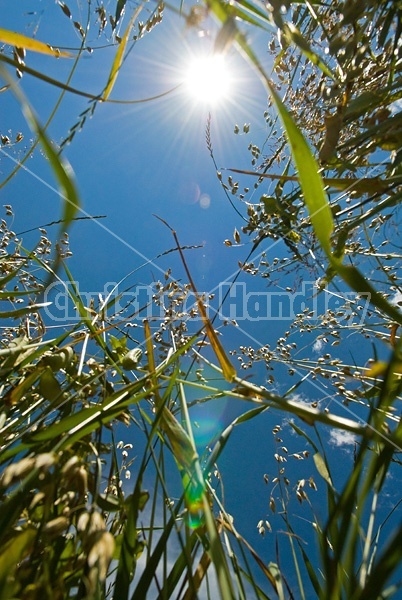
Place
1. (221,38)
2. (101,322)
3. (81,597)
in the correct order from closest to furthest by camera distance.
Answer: (221,38)
(81,597)
(101,322)

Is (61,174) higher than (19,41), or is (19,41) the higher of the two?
(19,41)

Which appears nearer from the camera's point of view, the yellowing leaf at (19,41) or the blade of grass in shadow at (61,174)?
the blade of grass in shadow at (61,174)

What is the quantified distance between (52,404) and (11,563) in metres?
0.27

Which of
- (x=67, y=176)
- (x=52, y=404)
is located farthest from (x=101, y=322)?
(x=67, y=176)

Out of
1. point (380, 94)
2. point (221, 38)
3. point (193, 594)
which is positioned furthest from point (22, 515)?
point (380, 94)

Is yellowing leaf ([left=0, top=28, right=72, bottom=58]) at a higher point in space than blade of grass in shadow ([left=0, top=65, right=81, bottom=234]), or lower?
higher

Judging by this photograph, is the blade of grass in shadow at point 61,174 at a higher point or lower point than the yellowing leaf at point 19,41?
lower

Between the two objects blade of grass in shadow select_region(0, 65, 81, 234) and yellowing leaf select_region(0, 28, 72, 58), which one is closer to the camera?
blade of grass in shadow select_region(0, 65, 81, 234)

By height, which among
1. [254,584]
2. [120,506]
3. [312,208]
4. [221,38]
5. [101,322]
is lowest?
[254,584]

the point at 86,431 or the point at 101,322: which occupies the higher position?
the point at 101,322

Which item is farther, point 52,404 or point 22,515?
point 52,404

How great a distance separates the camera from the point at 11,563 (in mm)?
296

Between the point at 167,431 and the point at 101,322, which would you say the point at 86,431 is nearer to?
the point at 167,431

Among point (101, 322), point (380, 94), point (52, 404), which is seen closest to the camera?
point (52, 404)
